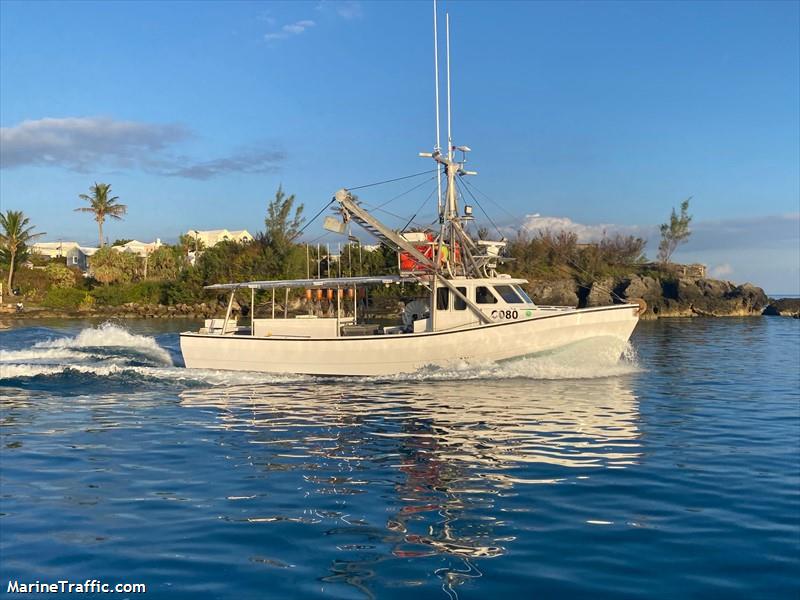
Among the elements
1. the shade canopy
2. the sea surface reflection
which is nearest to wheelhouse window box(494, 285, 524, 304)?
the shade canopy

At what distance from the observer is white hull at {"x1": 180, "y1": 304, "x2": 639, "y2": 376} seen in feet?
69.3

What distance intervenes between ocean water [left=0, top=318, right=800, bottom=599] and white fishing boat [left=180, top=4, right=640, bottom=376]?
2.62 m

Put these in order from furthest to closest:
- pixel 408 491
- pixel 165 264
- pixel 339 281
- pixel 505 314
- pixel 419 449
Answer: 1. pixel 165 264
2. pixel 339 281
3. pixel 505 314
4. pixel 419 449
5. pixel 408 491

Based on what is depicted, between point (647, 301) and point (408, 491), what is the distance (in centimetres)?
6725

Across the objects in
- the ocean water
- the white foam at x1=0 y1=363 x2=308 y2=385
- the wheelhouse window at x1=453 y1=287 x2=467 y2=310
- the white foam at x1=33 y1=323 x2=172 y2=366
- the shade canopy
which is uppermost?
the shade canopy

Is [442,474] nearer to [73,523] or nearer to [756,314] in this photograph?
[73,523]

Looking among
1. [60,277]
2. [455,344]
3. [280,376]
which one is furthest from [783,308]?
[60,277]

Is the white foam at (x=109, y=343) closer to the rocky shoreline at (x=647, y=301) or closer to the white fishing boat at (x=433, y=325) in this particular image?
the white fishing boat at (x=433, y=325)

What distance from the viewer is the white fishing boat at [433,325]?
69.6 feet

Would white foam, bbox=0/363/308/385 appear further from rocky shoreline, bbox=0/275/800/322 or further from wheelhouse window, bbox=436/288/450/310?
rocky shoreline, bbox=0/275/800/322

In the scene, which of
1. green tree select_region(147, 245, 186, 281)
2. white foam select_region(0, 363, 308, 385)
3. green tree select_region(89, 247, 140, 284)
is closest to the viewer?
white foam select_region(0, 363, 308, 385)

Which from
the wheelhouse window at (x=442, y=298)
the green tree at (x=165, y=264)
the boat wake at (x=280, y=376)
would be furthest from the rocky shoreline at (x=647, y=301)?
the wheelhouse window at (x=442, y=298)

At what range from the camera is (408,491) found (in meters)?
9.10

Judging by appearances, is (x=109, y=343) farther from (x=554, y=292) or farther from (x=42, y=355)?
(x=554, y=292)
